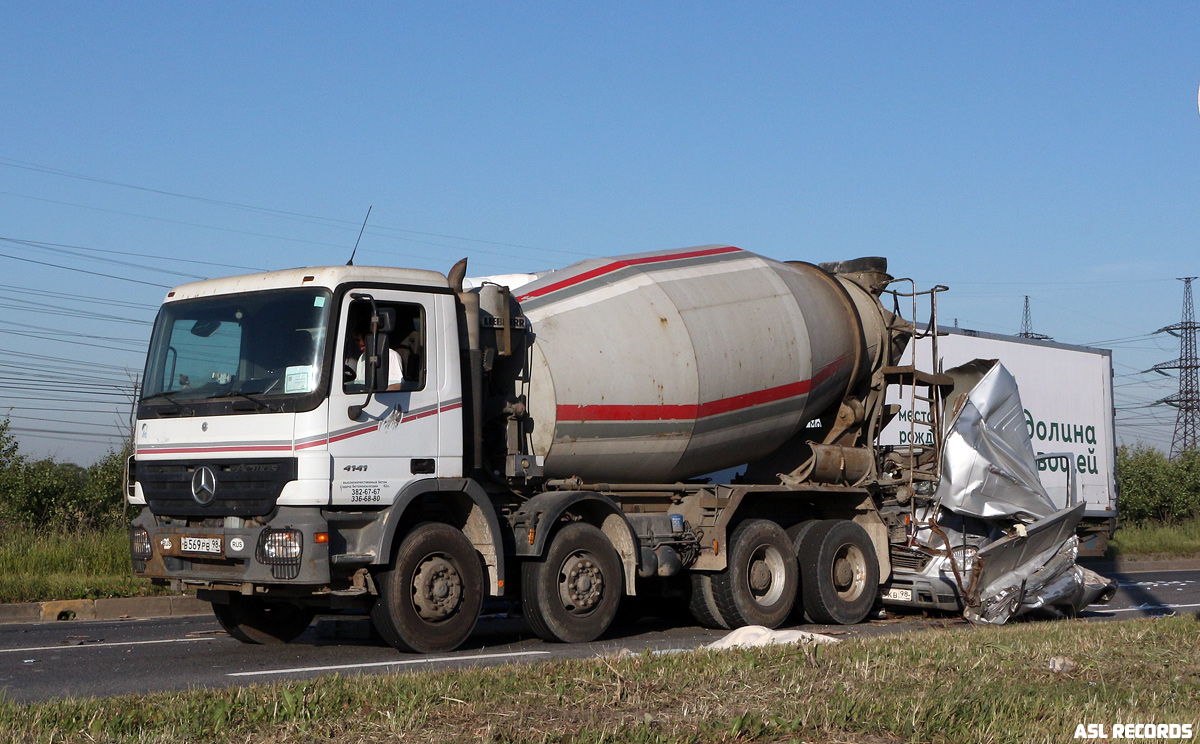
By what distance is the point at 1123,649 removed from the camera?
7.70 meters

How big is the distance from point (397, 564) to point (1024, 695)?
458 cm

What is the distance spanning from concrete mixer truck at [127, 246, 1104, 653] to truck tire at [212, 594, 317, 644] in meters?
0.02

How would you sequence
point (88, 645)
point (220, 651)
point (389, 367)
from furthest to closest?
1. point (88, 645)
2. point (220, 651)
3. point (389, 367)

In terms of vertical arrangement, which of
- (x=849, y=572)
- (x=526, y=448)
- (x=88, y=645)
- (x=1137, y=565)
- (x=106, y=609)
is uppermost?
(x=526, y=448)

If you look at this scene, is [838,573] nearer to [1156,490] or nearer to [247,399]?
[247,399]

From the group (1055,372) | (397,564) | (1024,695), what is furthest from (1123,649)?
(1055,372)

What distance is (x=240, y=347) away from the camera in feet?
29.2

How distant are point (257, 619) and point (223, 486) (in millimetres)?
1973

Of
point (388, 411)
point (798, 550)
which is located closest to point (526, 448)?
point (388, 411)

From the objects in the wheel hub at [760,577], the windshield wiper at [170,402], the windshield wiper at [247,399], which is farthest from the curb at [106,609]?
the wheel hub at [760,577]

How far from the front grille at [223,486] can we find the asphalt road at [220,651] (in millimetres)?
1091

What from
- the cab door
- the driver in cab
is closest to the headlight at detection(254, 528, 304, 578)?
the cab door

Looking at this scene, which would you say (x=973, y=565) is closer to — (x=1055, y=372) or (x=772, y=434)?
(x=772, y=434)

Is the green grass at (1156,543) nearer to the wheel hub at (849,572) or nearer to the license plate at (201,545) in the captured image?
the wheel hub at (849,572)
